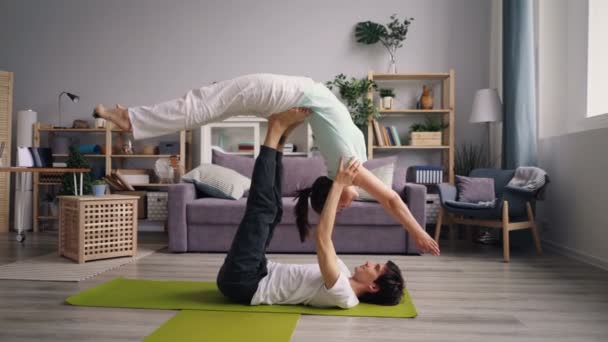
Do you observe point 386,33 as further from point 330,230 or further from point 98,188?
point 330,230

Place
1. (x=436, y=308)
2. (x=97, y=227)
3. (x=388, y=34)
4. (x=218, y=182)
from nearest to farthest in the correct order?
(x=436, y=308) < (x=97, y=227) < (x=218, y=182) < (x=388, y=34)

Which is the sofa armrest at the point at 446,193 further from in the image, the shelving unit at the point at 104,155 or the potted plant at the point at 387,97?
the shelving unit at the point at 104,155

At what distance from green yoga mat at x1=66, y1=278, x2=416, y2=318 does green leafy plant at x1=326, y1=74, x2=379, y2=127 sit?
264cm

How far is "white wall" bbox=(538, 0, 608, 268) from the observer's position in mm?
3539

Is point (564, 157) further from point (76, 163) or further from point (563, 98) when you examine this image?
point (76, 163)

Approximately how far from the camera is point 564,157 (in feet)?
13.2

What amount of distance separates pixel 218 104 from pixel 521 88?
3250mm

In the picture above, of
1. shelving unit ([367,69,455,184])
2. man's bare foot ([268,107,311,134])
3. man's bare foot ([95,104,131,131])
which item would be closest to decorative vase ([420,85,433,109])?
shelving unit ([367,69,455,184])

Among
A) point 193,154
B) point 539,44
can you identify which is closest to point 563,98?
point 539,44

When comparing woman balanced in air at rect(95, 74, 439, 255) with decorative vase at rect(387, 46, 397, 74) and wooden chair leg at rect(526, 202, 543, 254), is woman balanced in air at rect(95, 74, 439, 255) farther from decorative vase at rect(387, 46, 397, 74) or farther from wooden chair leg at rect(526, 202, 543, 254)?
decorative vase at rect(387, 46, 397, 74)

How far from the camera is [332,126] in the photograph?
92.1 inches

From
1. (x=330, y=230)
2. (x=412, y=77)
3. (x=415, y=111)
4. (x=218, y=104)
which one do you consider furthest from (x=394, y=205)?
(x=412, y=77)

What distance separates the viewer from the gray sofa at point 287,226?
3.98 meters

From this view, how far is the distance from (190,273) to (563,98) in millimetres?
3483
